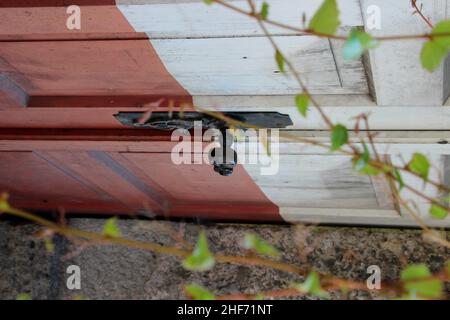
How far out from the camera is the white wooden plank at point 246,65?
171 centimetres

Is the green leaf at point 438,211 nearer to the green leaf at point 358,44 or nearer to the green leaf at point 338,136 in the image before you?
the green leaf at point 338,136

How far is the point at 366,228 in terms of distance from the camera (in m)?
3.21

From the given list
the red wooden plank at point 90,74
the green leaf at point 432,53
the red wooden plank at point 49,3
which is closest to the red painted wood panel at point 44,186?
the red wooden plank at point 90,74

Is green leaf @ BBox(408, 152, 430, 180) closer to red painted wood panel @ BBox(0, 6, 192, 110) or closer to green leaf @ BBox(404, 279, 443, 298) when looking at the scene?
green leaf @ BBox(404, 279, 443, 298)

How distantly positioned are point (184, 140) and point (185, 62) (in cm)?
56

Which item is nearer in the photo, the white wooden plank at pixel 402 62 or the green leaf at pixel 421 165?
the green leaf at pixel 421 165

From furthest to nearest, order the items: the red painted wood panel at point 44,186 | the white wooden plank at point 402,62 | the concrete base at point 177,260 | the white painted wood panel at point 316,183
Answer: the concrete base at point 177,260 → the red painted wood panel at point 44,186 → the white painted wood panel at point 316,183 → the white wooden plank at point 402,62

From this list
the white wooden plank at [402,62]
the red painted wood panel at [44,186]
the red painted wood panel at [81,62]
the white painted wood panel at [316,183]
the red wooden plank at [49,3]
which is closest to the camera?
the white wooden plank at [402,62]

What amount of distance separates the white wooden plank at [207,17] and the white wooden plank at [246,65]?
0.14ft

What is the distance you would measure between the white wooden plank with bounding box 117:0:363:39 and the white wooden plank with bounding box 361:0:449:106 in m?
0.06

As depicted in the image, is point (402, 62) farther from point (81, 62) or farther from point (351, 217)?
point (351, 217)

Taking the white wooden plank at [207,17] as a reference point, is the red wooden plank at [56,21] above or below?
above

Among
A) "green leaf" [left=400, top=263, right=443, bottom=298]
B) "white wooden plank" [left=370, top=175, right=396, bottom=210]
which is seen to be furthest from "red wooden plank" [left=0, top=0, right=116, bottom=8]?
"white wooden plank" [left=370, top=175, right=396, bottom=210]

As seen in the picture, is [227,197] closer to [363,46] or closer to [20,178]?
[20,178]
